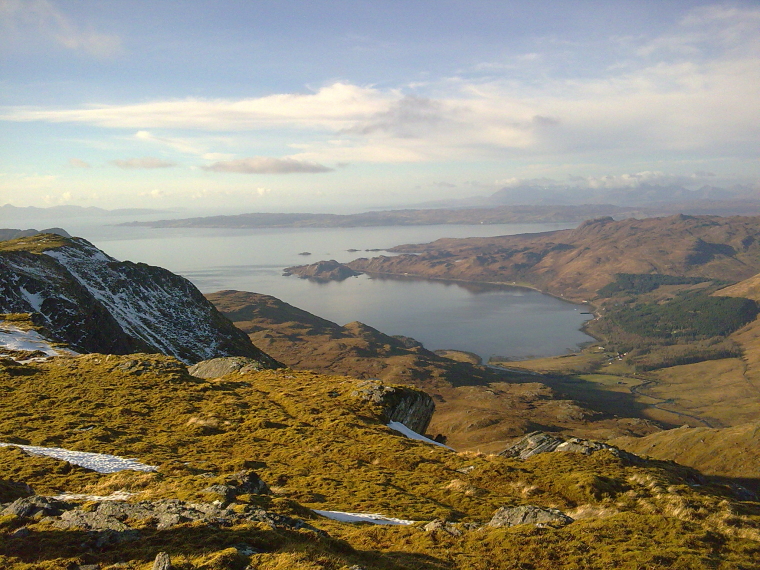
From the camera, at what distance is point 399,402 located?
42750 mm

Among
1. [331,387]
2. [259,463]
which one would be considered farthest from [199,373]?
[259,463]

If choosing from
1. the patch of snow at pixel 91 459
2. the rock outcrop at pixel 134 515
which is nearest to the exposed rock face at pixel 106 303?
the patch of snow at pixel 91 459

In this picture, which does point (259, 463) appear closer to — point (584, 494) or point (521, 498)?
point (521, 498)

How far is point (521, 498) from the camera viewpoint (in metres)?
24.7

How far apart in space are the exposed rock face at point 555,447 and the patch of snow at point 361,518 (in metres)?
15.2

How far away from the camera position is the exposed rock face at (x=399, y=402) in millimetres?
41656

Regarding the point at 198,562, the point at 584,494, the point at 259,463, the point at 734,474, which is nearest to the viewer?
the point at 198,562

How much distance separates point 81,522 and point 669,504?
25.0 meters

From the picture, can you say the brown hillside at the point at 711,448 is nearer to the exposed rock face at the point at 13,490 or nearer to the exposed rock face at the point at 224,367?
the exposed rock face at the point at 224,367

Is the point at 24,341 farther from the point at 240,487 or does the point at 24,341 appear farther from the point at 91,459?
the point at 240,487

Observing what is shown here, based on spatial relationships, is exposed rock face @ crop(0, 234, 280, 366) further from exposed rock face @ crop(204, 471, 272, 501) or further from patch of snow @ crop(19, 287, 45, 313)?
exposed rock face @ crop(204, 471, 272, 501)

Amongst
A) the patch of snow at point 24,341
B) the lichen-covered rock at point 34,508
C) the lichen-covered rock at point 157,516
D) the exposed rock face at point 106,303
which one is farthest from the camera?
the exposed rock face at point 106,303

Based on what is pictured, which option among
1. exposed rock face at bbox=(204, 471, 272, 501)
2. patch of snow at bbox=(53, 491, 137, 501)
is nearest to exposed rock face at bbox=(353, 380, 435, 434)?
exposed rock face at bbox=(204, 471, 272, 501)

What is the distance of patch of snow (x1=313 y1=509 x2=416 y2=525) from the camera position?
67.1 ft
